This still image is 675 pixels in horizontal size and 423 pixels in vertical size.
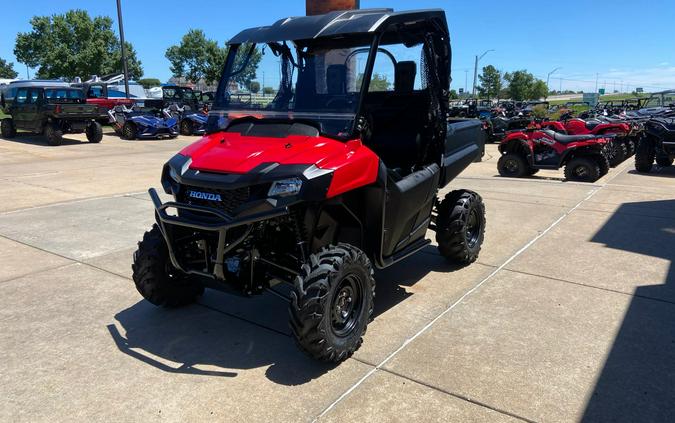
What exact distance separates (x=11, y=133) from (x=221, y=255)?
20622mm

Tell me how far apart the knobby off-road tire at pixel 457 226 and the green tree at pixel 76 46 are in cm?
5164

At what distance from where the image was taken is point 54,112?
57.5ft

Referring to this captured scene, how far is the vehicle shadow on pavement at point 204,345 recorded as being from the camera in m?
3.33

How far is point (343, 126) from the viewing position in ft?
12.0

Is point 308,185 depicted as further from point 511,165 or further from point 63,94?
point 63,94

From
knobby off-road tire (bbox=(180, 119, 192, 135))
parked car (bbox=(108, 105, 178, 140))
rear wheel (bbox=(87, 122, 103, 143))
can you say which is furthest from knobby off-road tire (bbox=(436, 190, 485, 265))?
knobby off-road tire (bbox=(180, 119, 192, 135))

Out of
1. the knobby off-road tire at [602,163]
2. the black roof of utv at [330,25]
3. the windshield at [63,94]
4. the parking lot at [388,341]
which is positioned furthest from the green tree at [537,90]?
the black roof of utv at [330,25]

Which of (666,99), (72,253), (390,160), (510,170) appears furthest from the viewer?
(666,99)

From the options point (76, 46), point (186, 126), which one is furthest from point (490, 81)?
point (186, 126)

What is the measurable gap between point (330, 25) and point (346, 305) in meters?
2.03

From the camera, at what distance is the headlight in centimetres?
312

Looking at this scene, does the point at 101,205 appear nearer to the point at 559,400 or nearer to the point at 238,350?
the point at 238,350

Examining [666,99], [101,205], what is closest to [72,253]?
[101,205]

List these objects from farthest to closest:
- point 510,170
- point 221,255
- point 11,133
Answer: point 11,133
point 510,170
point 221,255
